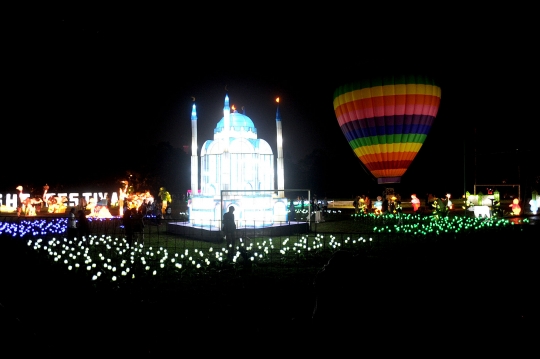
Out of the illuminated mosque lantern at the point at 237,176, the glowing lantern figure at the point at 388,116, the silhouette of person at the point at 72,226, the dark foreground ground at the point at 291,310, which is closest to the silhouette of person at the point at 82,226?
the silhouette of person at the point at 72,226

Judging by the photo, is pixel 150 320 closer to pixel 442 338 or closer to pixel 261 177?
pixel 442 338

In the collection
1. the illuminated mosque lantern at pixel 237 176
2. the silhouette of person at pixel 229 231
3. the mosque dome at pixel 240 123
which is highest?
the mosque dome at pixel 240 123

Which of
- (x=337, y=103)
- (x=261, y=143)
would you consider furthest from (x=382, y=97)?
(x=261, y=143)

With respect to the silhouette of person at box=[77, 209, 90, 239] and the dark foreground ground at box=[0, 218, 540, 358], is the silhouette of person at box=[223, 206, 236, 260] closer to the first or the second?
the dark foreground ground at box=[0, 218, 540, 358]

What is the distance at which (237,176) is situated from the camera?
22156 mm

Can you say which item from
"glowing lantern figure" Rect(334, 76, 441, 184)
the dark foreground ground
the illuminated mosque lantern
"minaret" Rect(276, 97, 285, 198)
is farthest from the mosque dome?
the dark foreground ground

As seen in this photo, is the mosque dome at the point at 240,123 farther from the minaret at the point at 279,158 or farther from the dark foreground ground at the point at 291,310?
the dark foreground ground at the point at 291,310

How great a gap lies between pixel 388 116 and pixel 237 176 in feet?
32.4

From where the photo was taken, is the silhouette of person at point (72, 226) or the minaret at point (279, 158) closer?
the silhouette of person at point (72, 226)

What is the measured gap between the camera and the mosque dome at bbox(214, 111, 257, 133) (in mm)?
23609

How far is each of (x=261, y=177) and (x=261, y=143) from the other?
5.51ft

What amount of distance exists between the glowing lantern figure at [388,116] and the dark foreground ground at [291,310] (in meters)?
14.9

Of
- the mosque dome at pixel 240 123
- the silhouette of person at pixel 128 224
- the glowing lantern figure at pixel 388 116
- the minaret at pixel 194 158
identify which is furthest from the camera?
the glowing lantern figure at pixel 388 116

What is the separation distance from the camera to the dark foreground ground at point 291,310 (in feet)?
12.9
